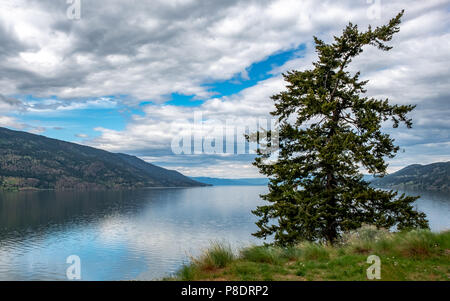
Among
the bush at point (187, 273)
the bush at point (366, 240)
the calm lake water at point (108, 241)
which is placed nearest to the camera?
the bush at point (187, 273)

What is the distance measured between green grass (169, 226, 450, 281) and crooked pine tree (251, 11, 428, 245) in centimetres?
518

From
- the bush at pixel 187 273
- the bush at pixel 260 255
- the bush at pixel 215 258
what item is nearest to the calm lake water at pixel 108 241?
the bush at pixel 260 255

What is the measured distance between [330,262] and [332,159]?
8.34 meters

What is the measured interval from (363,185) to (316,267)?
11.8 metres

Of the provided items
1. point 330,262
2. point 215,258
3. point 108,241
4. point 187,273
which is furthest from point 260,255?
point 108,241

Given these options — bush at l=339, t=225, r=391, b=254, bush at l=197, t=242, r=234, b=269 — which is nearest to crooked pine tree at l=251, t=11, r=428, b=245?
bush at l=339, t=225, r=391, b=254

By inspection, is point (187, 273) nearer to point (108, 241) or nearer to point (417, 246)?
point (417, 246)

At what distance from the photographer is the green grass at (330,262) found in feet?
33.4

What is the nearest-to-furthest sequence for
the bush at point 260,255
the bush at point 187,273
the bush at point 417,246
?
the bush at point 187,273 < the bush at point 417,246 < the bush at point 260,255

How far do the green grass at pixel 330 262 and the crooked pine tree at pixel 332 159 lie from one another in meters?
5.18

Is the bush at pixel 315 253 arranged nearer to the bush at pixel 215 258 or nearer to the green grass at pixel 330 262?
the green grass at pixel 330 262
